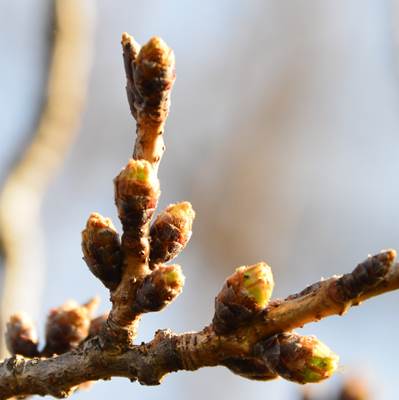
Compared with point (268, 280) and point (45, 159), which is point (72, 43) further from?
point (268, 280)

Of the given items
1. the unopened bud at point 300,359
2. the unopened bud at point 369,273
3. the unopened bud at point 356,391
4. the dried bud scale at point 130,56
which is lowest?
the unopened bud at point 300,359

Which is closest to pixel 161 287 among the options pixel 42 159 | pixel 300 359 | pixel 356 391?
pixel 300 359

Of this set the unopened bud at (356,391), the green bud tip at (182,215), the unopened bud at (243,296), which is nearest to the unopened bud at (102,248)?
the green bud tip at (182,215)

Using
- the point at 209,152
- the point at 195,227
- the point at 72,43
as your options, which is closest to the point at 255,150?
the point at 209,152

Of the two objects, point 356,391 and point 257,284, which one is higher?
point 356,391

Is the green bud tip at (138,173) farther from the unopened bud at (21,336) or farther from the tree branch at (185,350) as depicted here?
the unopened bud at (21,336)

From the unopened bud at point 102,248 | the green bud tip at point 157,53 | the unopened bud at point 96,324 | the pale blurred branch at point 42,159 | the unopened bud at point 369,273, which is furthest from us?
the pale blurred branch at point 42,159

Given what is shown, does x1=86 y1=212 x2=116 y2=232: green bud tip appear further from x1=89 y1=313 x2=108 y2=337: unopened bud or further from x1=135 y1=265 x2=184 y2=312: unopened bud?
x1=89 y1=313 x2=108 y2=337: unopened bud

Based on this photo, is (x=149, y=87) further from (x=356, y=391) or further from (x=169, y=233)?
(x=356, y=391)
